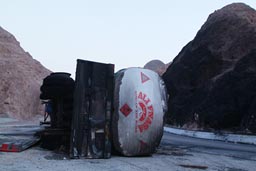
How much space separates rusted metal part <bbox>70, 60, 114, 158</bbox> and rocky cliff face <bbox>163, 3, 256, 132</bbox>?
41.0 feet

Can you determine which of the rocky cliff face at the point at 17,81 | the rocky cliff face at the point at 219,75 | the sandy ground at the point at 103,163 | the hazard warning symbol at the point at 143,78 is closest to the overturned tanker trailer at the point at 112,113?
the hazard warning symbol at the point at 143,78

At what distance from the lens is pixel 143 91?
7965 mm

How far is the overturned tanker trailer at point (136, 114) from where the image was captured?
25.3 feet

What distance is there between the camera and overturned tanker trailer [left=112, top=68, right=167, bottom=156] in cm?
772

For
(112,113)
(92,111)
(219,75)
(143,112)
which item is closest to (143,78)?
(143,112)

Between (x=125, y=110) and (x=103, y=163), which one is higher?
(x=125, y=110)

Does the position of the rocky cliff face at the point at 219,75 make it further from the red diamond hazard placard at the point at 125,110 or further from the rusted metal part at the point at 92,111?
the rusted metal part at the point at 92,111

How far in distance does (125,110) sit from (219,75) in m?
21.6

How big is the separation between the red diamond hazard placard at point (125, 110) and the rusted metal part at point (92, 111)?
0.29 m

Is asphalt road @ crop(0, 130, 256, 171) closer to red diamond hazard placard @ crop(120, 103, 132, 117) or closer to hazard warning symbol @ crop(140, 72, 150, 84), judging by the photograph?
red diamond hazard placard @ crop(120, 103, 132, 117)

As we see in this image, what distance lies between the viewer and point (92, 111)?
7.67 meters

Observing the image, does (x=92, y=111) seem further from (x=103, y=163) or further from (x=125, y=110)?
(x=103, y=163)

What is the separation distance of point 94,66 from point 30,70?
5350cm

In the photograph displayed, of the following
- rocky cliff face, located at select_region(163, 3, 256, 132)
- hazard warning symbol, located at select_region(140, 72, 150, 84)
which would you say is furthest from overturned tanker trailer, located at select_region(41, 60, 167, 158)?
rocky cliff face, located at select_region(163, 3, 256, 132)
